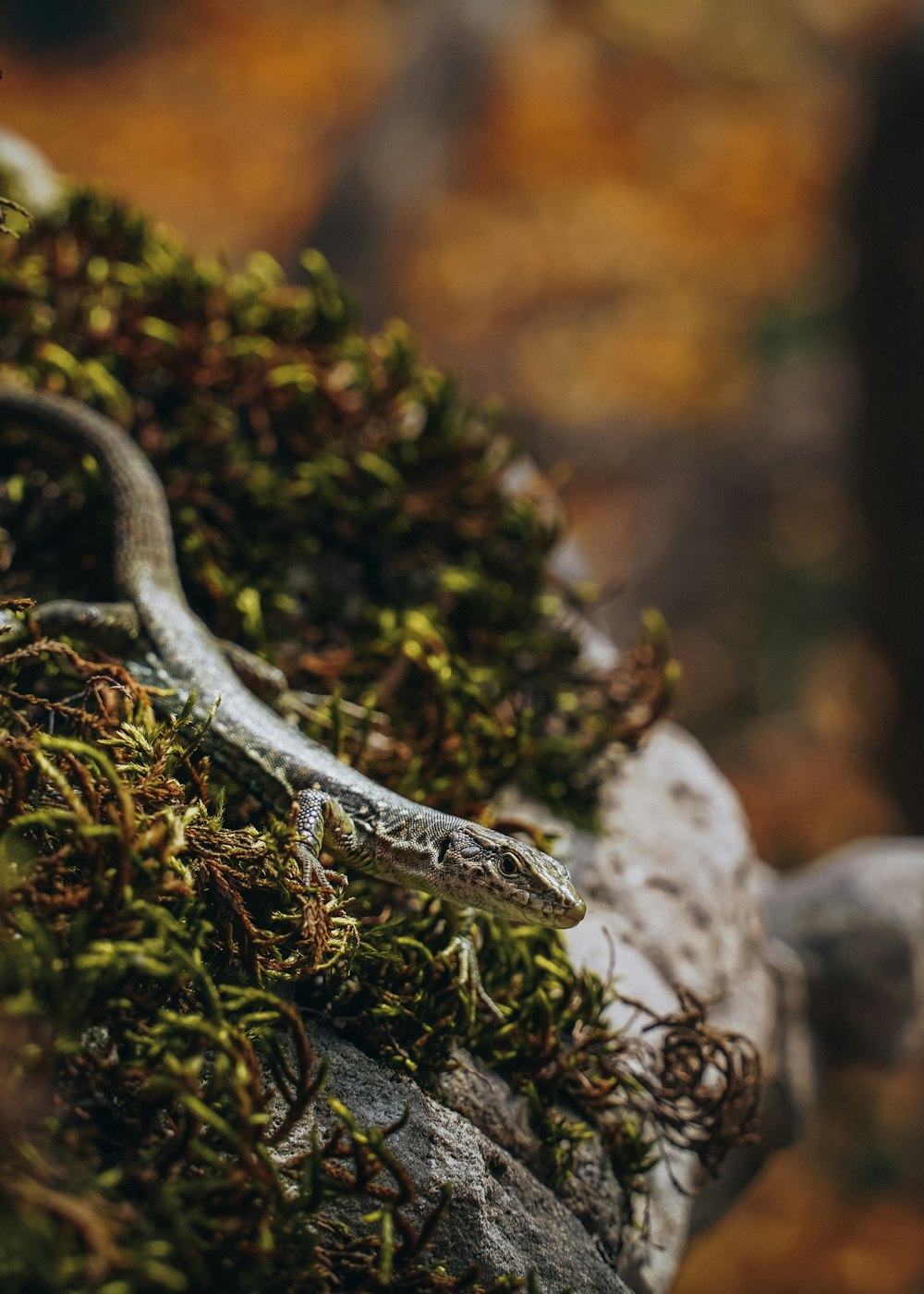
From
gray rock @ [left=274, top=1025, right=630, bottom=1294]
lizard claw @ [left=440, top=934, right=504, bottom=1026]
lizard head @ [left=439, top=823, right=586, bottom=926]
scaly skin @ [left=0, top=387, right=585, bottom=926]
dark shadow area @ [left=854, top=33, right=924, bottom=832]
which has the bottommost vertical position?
gray rock @ [left=274, top=1025, right=630, bottom=1294]

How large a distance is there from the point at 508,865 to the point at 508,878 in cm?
3

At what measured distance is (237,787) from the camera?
290 centimetres

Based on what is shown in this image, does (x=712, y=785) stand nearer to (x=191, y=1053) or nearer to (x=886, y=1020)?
(x=886, y=1020)

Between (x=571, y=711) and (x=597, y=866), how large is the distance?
725 millimetres

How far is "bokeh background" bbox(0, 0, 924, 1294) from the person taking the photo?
45.4 ft

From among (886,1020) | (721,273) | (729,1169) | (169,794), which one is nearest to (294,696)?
(169,794)

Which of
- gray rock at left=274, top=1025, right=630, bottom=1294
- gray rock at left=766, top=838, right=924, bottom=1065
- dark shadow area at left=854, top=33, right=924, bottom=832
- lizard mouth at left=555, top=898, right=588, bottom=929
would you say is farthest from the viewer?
dark shadow area at left=854, top=33, right=924, bottom=832

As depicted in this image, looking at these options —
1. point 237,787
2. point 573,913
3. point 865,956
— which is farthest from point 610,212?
point 573,913

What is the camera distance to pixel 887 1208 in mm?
9023

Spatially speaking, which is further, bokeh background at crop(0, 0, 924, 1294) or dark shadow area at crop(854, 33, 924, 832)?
bokeh background at crop(0, 0, 924, 1294)

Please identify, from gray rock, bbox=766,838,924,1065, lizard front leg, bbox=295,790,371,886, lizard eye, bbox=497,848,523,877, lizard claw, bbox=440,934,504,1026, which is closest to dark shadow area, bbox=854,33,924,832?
gray rock, bbox=766,838,924,1065

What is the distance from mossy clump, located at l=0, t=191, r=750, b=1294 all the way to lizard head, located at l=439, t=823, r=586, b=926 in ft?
0.86

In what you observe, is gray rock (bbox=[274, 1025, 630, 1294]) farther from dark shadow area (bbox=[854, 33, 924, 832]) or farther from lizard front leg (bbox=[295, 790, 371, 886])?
dark shadow area (bbox=[854, 33, 924, 832])

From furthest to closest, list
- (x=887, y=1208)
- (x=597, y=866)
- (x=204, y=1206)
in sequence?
1. (x=887, y=1208)
2. (x=597, y=866)
3. (x=204, y=1206)
